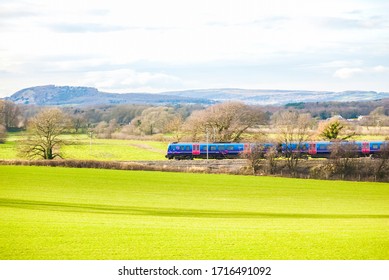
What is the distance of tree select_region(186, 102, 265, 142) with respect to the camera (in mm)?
46906

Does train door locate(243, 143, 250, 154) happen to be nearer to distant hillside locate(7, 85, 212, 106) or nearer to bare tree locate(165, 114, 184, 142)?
bare tree locate(165, 114, 184, 142)

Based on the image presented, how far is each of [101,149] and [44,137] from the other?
8232mm

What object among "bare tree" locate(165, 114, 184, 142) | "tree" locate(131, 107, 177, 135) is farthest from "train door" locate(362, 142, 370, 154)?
"tree" locate(131, 107, 177, 135)

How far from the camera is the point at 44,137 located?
37.9 meters

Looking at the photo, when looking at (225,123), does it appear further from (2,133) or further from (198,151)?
(2,133)

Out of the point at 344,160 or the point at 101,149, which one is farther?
the point at 101,149

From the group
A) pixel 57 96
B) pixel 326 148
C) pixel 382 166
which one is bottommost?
pixel 382 166

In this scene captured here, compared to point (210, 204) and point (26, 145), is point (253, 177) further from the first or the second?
point (26, 145)

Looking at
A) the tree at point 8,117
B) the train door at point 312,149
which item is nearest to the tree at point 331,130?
the train door at point 312,149

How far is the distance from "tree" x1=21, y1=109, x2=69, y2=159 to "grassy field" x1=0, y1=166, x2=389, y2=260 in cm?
879

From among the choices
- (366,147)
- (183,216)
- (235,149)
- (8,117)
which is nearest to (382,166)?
(366,147)

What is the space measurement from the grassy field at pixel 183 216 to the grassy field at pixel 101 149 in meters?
10.8

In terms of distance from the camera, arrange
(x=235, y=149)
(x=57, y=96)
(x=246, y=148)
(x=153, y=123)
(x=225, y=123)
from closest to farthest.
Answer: (x=246, y=148) < (x=235, y=149) < (x=225, y=123) < (x=153, y=123) < (x=57, y=96)

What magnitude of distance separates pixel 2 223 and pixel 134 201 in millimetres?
9228
